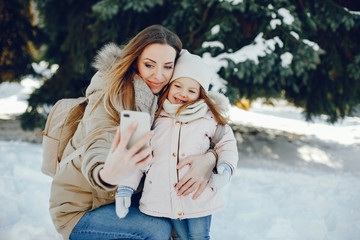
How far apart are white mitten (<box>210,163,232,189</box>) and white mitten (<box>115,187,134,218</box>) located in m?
0.49

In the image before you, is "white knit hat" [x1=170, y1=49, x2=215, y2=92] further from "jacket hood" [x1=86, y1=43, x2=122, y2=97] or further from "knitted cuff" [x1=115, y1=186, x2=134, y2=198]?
"knitted cuff" [x1=115, y1=186, x2=134, y2=198]

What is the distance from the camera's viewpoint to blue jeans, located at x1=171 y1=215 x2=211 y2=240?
1815 millimetres

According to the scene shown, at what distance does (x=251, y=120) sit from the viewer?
8992mm

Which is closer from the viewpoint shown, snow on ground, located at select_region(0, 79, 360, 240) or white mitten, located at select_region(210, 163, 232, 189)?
white mitten, located at select_region(210, 163, 232, 189)

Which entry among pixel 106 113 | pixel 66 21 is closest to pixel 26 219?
pixel 106 113

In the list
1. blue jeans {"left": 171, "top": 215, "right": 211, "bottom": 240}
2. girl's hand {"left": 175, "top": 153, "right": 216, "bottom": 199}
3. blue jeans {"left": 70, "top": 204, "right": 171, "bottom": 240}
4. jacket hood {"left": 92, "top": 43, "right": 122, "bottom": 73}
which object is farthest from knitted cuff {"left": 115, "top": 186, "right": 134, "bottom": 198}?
jacket hood {"left": 92, "top": 43, "right": 122, "bottom": 73}

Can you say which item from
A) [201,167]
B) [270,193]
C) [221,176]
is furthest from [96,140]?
[270,193]

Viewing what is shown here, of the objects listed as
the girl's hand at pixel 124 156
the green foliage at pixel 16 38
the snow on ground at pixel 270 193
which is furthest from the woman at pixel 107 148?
the green foliage at pixel 16 38

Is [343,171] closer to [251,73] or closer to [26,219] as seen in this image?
[251,73]

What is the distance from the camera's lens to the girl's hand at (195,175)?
5.71 ft

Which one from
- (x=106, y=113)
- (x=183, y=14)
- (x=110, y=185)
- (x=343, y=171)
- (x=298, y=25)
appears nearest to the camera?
(x=110, y=185)

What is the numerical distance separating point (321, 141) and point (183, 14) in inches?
171

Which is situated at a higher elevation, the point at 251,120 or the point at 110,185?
the point at 110,185

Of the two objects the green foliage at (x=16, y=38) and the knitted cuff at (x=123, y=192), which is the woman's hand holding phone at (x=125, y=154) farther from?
the green foliage at (x=16, y=38)
